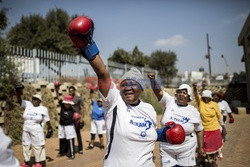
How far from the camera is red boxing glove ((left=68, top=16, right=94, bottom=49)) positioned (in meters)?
1.94

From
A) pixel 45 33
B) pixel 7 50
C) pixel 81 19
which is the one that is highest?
pixel 45 33

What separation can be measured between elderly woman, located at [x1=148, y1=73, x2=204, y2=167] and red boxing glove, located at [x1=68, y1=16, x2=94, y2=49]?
206 centimetres

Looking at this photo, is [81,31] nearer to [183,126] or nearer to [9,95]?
[183,126]

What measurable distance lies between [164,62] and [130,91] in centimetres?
3578

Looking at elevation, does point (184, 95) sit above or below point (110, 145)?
above

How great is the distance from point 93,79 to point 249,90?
15.4 m

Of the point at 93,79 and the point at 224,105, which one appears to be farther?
the point at 93,79

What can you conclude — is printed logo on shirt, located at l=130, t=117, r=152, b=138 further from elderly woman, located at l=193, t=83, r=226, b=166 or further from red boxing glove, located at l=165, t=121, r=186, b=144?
elderly woman, located at l=193, t=83, r=226, b=166

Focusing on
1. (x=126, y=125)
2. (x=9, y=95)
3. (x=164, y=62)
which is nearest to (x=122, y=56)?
(x=164, y=62)

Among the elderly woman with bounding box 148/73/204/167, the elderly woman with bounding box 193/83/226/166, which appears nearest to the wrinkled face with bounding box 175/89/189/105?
the elderly woman with bounding box 148/73/204/167

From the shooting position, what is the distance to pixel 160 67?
125ft

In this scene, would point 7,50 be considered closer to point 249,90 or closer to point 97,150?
point 97,150

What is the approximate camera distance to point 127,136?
2346 millimetres

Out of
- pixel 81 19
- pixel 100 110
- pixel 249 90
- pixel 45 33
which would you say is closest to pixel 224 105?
pixel 100 110
